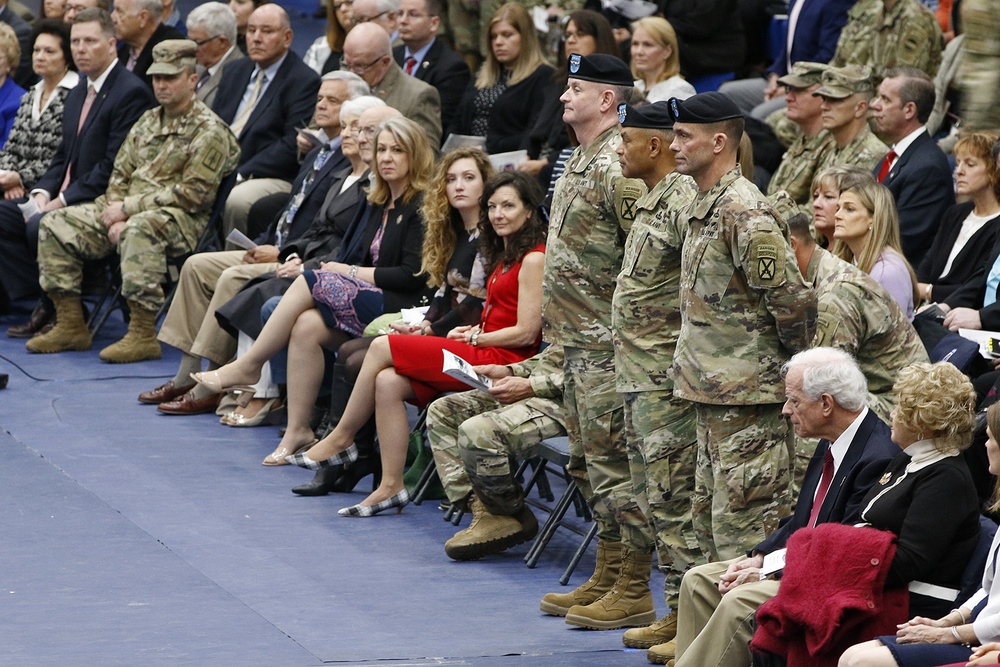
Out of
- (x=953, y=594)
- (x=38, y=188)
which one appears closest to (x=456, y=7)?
(x=38, y=188)

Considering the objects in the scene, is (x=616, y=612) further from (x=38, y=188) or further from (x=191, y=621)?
(x=38, y=188)

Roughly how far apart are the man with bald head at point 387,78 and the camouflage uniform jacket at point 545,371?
303 cm

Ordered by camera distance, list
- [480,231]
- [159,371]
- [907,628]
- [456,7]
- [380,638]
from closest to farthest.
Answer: [907,628]
[380,638]
[480,231]
[159,371]
[456,7]

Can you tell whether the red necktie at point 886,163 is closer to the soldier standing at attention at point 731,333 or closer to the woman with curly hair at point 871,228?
the woman with curly hair at point 871,228

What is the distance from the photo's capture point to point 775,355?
14.7 feet

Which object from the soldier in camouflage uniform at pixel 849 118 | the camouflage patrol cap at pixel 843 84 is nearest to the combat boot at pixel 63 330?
the soldier in camouflage uniform at pixel 849 118

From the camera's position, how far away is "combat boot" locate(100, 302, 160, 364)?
906 centimetres

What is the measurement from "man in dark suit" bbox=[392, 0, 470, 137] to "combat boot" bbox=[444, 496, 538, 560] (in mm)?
4084

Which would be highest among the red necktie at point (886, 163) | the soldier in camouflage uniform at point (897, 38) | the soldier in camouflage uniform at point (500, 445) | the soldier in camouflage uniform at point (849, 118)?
the soldier in camouflage uniform at point (897, 38)

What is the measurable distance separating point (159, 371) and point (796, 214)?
4743 mm

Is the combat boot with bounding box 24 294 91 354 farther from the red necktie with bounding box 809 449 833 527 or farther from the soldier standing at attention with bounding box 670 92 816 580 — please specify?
the red necktie with bounding box 809 449 833 527

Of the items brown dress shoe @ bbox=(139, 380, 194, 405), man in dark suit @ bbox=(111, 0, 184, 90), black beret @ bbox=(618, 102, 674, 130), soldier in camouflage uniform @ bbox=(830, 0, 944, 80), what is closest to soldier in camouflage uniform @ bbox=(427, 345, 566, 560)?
black beret @ bbox=(618, 102, 674, 130)

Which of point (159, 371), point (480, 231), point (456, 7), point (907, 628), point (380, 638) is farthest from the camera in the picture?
point (456, 7)

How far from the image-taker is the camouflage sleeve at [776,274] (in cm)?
434
